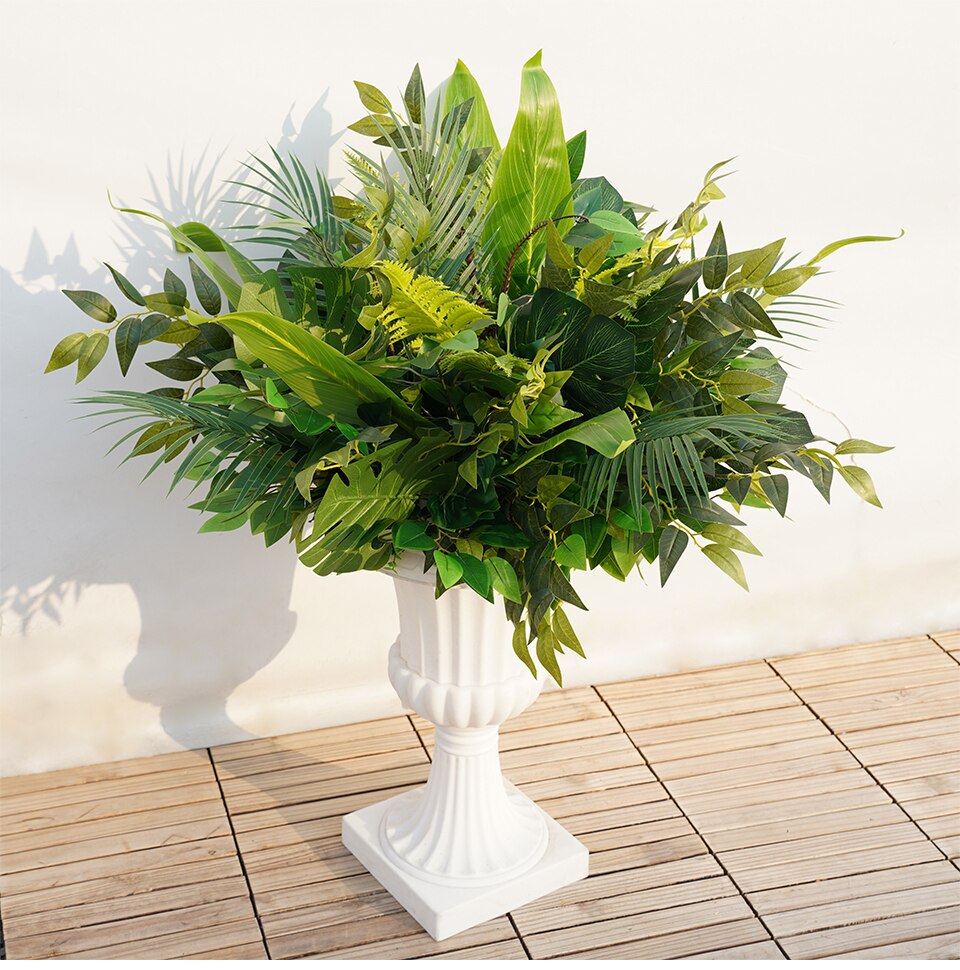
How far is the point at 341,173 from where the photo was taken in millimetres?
1830

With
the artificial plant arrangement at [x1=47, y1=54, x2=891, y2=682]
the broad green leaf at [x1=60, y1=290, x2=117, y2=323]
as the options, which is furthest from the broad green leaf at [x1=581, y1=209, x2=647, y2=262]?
the broad green leaf at [x1=60, y1=290, x2=117, y2=323]

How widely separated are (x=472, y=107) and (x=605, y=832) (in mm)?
1082

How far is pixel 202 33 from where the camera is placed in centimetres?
172

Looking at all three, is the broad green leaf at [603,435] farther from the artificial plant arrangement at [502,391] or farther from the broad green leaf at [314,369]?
the broad green leaf at [314,369]

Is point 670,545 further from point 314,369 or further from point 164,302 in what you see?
point 164,302

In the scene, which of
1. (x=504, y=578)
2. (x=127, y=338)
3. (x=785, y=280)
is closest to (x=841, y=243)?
(x=785, y=280)

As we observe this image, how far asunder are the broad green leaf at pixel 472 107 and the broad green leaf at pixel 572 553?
2.01 feet

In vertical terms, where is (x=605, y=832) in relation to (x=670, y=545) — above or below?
below

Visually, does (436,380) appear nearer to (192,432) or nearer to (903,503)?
(192,432)

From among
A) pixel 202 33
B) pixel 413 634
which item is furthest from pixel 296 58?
pixel 413 634

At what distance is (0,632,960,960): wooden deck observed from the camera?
5.24 ft

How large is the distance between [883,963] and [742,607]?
870 mm

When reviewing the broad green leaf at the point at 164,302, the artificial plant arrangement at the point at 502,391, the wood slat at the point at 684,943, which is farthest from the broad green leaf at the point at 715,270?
the wood slat at the point at 684,943

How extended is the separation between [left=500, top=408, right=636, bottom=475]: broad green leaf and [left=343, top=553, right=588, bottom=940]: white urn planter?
0.93ft
